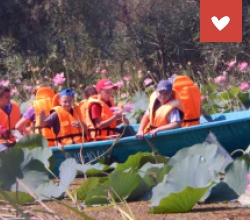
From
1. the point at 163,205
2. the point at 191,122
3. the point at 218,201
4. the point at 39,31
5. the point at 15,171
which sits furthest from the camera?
the point at 39,31

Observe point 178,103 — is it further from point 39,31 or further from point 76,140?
point 39,31

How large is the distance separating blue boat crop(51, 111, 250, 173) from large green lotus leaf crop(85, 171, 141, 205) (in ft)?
6.96

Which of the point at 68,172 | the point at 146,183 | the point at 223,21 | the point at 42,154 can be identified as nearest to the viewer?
the point at 68,172

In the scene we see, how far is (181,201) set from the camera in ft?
9.70

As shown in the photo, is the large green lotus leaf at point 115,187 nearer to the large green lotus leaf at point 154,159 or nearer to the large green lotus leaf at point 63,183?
the large green lotus leaf at point 63,183

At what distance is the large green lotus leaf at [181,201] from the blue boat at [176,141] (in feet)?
7.66

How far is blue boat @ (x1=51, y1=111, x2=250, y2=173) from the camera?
5383 mm

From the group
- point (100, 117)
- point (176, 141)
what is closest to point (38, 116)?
point (100, 117)

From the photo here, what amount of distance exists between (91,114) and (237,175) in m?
3.27

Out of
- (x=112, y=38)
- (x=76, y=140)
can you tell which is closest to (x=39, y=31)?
(x=112, y=38)

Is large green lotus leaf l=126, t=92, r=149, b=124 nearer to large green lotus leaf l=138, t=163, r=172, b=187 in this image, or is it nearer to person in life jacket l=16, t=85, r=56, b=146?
person in life jacket l=16, t=85, r=56, b=146

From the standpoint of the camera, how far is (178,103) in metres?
5.83

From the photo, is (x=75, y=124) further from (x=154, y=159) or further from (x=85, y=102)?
(x=154, y=159)

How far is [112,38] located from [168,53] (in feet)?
7.94
